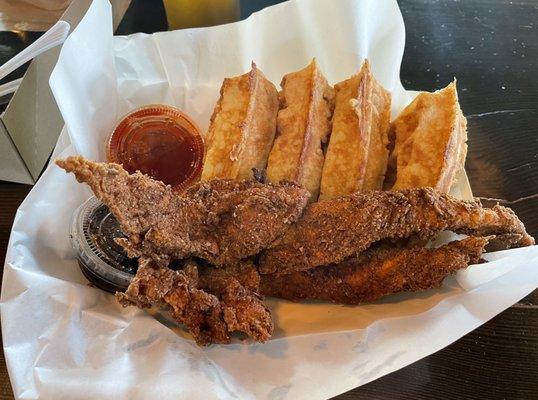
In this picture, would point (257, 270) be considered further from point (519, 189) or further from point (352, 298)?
point (519, 189)

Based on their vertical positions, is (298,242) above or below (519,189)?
above

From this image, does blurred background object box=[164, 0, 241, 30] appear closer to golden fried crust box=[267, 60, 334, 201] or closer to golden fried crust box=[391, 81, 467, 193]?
golden fried crust box=[267, 60, 334, 201]

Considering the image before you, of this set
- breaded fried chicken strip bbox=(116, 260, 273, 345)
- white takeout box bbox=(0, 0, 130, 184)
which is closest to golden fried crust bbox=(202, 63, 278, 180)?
breaded fried chicken strip bbox=(116, 260, 273, 345)

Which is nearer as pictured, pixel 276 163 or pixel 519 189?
pixel 276 163

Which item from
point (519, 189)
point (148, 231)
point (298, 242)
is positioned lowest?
point (519, 189)

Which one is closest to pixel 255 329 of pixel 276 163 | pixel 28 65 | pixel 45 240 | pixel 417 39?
pixel 276 163

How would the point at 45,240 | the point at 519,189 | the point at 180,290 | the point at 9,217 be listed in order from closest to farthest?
1. the point at 180,290
2. the point at 45,240
3. the point at 9,217
4. the point at 519,189

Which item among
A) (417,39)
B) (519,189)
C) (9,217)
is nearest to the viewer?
(9,217)
